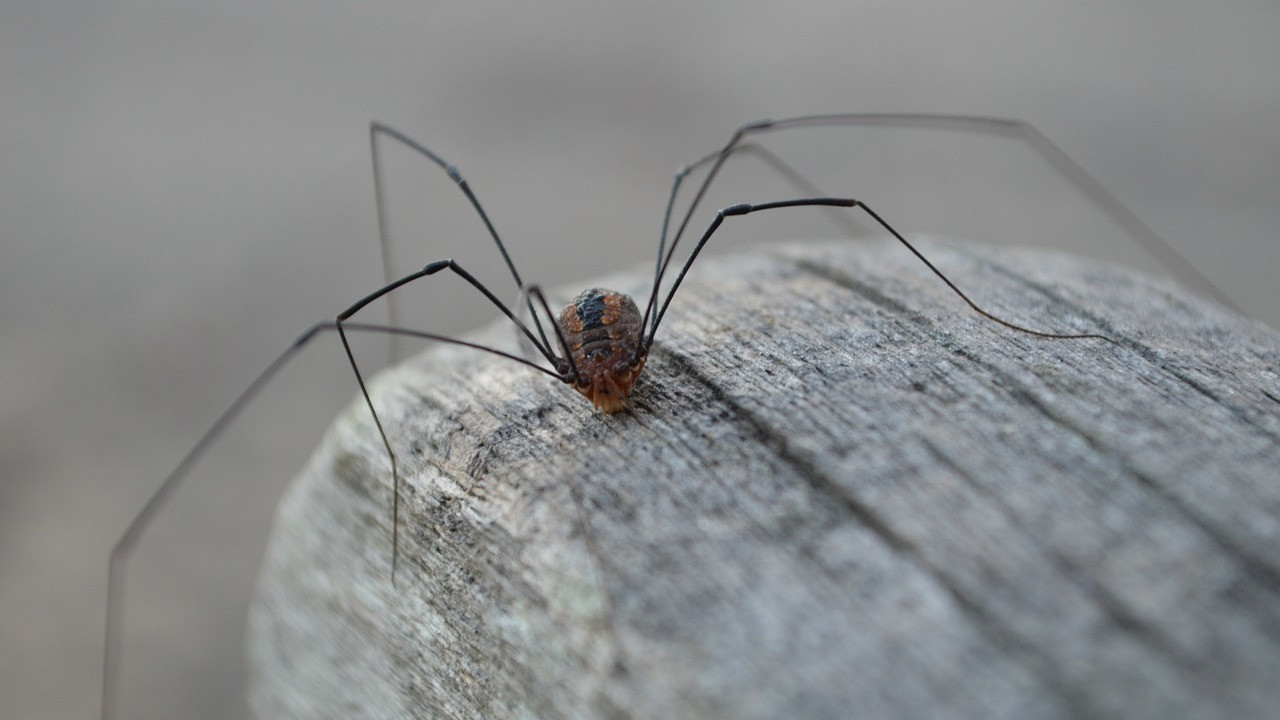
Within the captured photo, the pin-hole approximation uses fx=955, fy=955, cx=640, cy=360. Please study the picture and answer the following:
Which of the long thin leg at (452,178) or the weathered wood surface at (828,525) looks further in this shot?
the long thin leg at (452,178)

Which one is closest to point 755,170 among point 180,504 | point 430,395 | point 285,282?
point 285,282

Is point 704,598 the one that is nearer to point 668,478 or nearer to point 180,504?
point 668,478

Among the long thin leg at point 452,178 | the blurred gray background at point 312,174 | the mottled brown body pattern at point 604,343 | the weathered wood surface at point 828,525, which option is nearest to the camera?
the weathered wood surface at point 828,525

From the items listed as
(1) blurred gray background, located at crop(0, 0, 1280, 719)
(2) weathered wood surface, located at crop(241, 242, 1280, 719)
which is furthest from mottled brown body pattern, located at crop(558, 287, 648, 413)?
(1) blurred gray background, located at crop(0, 0, 1280, 719)

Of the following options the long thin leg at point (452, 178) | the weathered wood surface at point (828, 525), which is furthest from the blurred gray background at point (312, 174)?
the weathered wood surface at point (828, 525)

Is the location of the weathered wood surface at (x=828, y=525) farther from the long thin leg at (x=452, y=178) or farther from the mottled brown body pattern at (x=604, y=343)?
the long thin leg at (x=452, y=178)

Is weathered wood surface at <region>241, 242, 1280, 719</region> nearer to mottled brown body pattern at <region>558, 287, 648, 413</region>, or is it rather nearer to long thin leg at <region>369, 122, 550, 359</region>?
mottled brown body pattern at <region>558, 287, 648, 413</region>
